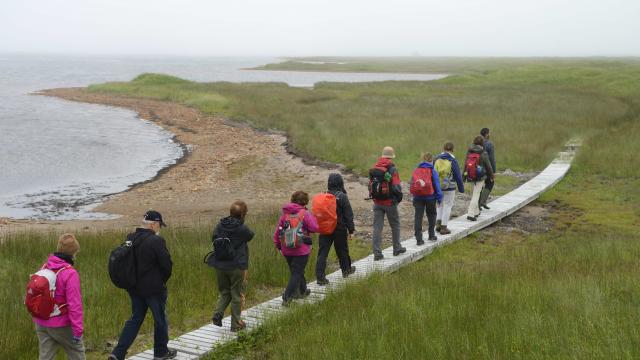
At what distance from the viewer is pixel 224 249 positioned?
8016mm

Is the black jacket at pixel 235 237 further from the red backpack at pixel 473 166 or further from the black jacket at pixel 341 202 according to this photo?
the red backpack at pixel 473 166

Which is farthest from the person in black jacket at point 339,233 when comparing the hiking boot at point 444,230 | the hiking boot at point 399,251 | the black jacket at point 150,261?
the hiking boot at point 444,230

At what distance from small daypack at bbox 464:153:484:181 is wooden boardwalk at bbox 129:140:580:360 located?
3.70 feet

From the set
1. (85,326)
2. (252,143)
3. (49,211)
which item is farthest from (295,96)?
(85,326)

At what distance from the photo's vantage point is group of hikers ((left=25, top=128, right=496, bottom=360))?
638cm

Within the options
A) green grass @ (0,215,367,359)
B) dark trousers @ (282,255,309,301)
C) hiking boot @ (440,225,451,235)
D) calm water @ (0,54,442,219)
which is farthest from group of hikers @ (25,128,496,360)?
calm water @ (0,54,442,219)

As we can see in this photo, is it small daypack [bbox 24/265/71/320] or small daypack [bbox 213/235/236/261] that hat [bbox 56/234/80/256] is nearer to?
small daypack [bbox 24/265/71/320]

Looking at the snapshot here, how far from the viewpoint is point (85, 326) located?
29.4 ft

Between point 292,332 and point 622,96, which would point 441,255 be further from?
point 622,96

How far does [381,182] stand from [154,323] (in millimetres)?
5036

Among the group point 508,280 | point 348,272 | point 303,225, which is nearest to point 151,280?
point 303,225

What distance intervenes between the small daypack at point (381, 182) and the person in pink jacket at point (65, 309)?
5.81 meters

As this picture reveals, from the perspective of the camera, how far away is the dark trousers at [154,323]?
738cm

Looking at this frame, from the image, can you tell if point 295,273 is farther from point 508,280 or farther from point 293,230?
point 508,280
